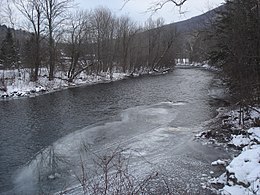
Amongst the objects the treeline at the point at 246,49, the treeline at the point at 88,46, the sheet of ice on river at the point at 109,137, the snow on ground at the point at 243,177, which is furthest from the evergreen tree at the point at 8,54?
the snow on ground at the point at 243,177

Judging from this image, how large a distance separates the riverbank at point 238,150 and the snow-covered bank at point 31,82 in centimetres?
1639

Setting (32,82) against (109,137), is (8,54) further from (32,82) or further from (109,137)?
(109,137)

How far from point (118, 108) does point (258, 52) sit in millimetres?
8996

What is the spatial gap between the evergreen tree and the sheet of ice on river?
19434mm

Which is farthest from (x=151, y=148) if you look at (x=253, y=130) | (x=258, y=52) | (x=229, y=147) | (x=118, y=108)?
(x=118, y=108)

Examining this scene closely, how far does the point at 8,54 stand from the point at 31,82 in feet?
25.7

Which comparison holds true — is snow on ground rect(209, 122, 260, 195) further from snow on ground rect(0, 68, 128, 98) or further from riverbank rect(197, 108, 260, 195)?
snow on ground rect(0, 68, 128, 98)

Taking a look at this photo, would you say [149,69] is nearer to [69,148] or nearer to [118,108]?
[118,108]

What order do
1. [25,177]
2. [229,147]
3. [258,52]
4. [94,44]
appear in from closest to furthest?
[25,177]
[229,147]
[258,52]
[94,44]

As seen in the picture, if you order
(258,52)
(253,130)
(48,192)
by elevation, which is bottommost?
(48,192)

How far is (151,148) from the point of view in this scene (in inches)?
420

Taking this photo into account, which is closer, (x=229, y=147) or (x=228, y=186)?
(x=228, y=186)

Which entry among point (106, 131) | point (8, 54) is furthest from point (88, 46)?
point (106, 131)

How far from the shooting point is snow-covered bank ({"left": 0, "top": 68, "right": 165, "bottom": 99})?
24422 mm
